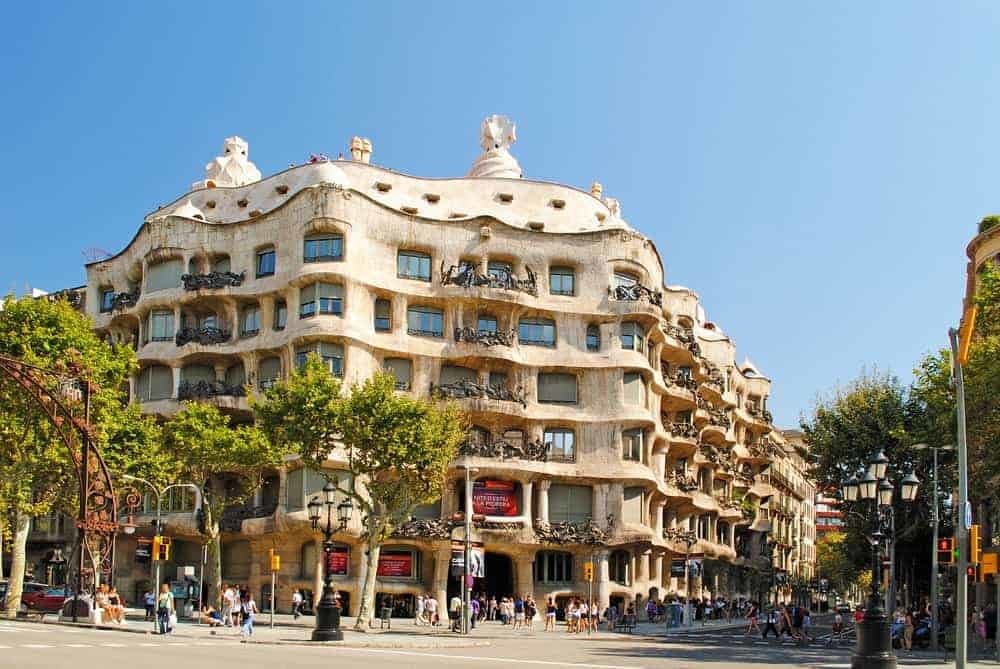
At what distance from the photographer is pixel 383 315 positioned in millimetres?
60031

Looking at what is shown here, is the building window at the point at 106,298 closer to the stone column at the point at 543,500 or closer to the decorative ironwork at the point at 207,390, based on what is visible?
the decorative ironwork at the point at 207,390

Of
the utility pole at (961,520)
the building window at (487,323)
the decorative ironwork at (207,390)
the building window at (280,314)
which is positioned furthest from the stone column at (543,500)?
the utility pole at (961,520)

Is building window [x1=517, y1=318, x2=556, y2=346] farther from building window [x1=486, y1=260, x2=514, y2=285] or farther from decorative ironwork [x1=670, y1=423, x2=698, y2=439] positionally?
decorative ironwork [x1=670, y1=423, x2=698, y2=439]

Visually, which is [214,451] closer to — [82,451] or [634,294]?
[82,451]

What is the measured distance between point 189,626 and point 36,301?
50.0 feet

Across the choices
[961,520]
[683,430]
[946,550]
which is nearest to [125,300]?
[683,430]

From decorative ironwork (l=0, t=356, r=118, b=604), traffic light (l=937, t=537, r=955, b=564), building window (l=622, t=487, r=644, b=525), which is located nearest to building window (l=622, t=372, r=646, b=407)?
building window (l=622, t=487, r=644, b=525)

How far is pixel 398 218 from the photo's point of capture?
60.8 m

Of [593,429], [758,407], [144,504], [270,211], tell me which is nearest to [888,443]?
[593,429]

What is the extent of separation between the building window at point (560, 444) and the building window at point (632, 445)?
2765 mm

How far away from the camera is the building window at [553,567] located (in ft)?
203

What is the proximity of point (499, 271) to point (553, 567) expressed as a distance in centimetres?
1575

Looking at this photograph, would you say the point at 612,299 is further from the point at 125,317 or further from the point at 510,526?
the point at 125,317

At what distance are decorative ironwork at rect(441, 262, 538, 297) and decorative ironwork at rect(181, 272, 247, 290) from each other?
10648 millimetres
